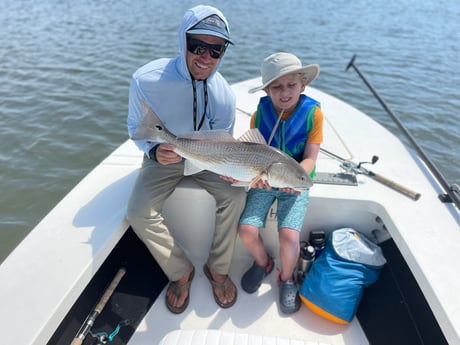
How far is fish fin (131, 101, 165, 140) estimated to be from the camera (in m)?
2.26

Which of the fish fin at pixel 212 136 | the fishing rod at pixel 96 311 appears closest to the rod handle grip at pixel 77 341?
the fishing rod at pixel 96 311

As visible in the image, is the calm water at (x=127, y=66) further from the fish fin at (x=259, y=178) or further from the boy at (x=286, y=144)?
the fish fin at (x=259, y=178)

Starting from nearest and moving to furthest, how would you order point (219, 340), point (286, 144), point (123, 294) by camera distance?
point (219, 340), point (123, 294), point (286, 144)

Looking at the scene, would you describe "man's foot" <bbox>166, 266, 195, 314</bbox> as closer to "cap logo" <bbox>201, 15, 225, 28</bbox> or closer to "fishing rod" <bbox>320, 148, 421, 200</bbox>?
"fishing rod" <bbox>320, 148, 421, 200</bbox>

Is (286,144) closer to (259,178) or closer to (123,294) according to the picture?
(259,178)

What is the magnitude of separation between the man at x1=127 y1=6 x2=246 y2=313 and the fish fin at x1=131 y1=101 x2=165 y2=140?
19 cm

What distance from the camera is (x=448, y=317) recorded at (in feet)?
5.70

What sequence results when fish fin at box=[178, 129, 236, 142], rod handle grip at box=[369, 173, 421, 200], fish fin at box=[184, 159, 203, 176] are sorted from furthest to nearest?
rod handle grip at box=[369, 173, 421, 200], fish fin at box=[184, 159, 203, 176], fish fin at box=[178, 129, 236, 142]

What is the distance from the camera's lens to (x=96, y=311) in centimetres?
225

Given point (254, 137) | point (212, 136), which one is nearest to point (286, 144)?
point (254, 137)

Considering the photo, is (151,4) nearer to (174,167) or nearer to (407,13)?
(407,13)

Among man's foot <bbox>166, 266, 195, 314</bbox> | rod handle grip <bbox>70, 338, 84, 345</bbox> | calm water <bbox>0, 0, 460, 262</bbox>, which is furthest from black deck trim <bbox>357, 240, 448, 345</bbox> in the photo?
calm water <bbox>0, 0, 460, 262</bbox>

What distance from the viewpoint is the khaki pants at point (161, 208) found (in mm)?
2467

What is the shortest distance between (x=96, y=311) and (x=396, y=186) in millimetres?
2746
